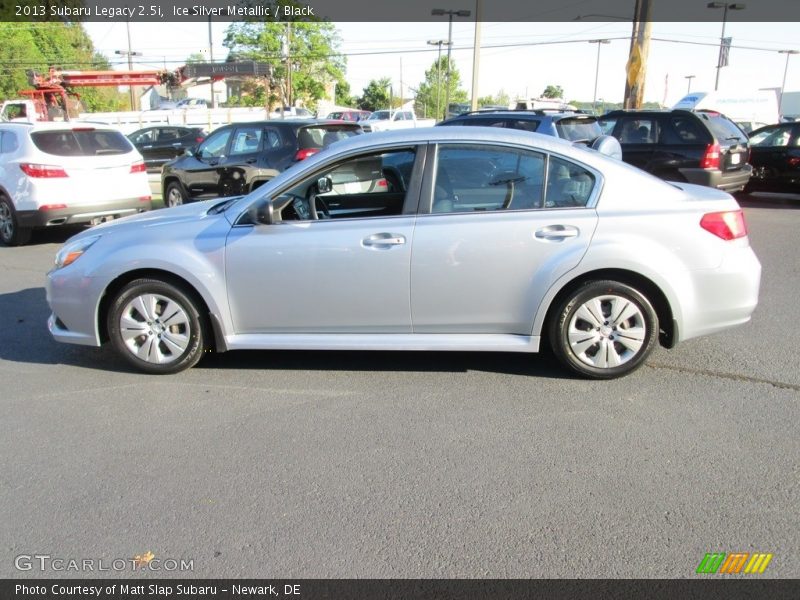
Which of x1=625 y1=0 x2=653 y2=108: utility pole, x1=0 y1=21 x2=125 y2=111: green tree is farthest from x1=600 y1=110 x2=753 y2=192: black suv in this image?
x1=0 y1=21 x2=125 y2=111: green tree

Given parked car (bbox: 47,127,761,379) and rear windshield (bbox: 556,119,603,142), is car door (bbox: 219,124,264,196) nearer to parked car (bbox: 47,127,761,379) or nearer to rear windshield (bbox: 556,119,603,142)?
rear windshield (bbox: 556,119,603,142)

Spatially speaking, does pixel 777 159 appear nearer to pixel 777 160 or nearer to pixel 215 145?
pixel 777 160

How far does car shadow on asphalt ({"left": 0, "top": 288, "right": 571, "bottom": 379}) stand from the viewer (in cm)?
492

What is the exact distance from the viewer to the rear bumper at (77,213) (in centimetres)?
939

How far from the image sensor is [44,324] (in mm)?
6109

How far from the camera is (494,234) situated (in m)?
4.41

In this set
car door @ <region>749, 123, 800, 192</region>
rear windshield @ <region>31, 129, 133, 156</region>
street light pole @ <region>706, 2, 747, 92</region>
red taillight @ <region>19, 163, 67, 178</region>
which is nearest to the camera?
red taillight @ <region>19, 163, 67, 178</region>

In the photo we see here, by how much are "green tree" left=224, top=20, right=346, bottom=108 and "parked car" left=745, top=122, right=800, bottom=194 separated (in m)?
36.4

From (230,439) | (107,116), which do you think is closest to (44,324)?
(230,439)

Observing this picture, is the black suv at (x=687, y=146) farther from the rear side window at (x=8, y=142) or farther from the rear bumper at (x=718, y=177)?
the rear side window at (x=8, y=142)

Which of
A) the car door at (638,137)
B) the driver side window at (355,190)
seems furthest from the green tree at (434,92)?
the driver side window at (355,190)

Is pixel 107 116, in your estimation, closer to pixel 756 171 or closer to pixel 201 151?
pixel 201 151

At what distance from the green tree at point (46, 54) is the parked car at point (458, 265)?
1863 inches

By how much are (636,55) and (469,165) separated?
1317 centimetres
